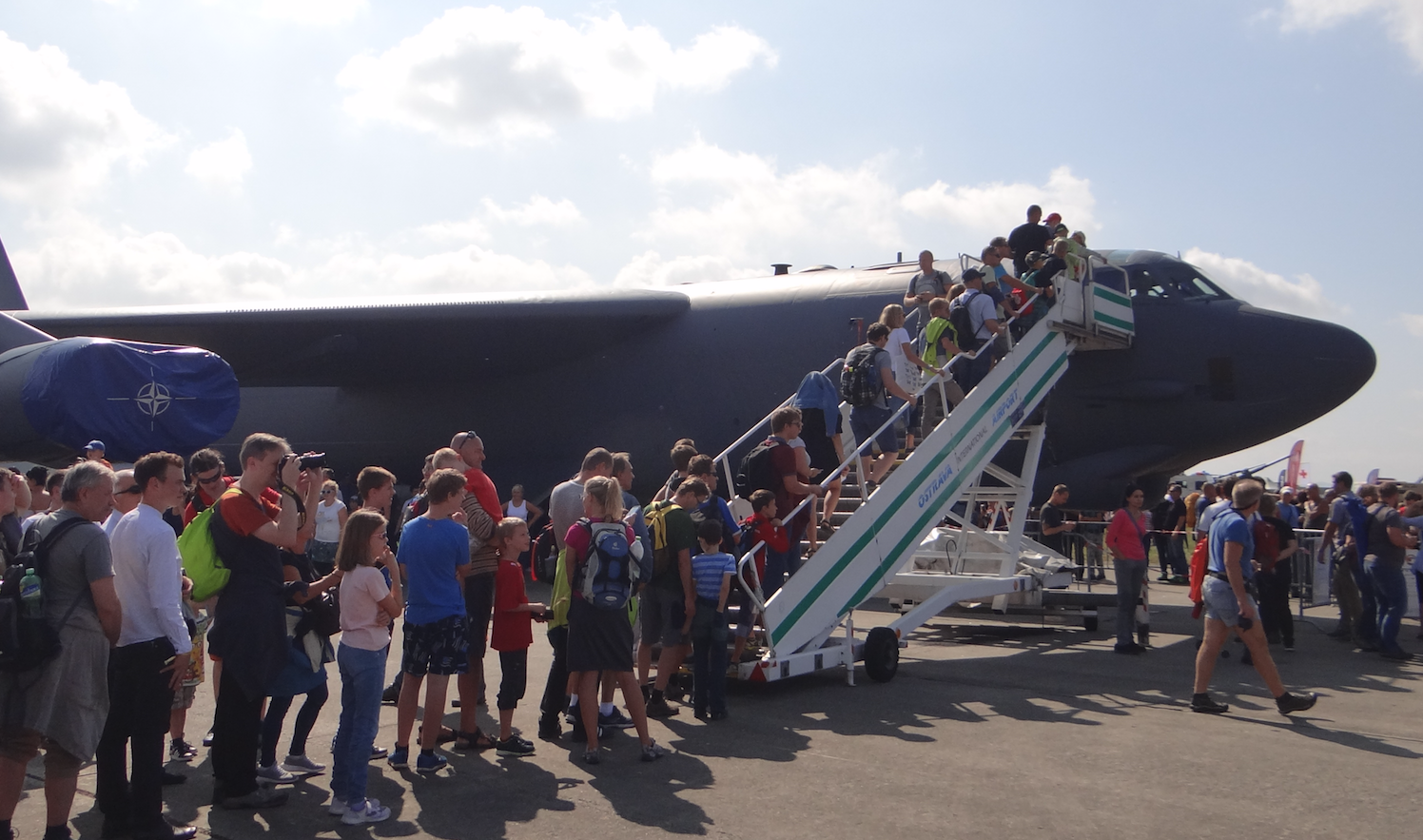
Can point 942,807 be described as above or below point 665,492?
below

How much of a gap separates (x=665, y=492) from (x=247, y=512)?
3.99 metres

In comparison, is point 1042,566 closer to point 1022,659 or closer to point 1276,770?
point 1022,659

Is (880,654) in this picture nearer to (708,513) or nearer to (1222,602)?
(708,513)

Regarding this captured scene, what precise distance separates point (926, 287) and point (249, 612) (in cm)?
832

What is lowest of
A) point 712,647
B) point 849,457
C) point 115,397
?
point 712,647

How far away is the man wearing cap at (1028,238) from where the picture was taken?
11.8 m

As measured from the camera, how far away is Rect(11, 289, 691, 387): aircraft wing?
15992 millimetres

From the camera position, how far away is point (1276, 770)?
18.7 feet

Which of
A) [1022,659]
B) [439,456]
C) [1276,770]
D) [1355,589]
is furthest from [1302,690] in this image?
[439,456]

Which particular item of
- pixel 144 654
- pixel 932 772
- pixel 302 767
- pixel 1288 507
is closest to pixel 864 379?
pixel 932 772

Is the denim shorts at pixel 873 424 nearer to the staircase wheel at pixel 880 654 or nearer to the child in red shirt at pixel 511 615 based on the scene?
the staircase wheel at pixel 880 654

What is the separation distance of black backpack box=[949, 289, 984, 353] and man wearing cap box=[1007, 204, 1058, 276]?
1.62 meters

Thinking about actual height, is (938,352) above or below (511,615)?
above

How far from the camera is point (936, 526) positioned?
9.74 m
